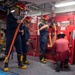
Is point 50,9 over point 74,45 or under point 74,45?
over

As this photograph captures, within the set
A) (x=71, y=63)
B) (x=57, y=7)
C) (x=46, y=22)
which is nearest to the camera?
(x=71, y=63)

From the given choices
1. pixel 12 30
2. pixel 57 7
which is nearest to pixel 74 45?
pixel 57 7

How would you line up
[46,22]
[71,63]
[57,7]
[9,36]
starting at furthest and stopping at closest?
[57,7], [46,22], [71,63], [9,36]

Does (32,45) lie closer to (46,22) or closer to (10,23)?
(46,22)

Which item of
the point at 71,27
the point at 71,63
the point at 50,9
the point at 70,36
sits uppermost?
the point at 50,9

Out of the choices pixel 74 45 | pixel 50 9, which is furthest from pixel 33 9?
pixel 74 45

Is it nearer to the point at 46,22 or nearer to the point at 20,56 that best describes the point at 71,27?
the point at 46,22

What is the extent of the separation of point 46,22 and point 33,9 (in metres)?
1.42

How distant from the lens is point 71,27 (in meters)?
5.17

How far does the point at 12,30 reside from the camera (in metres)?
3.95

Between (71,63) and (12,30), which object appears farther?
(71,63)

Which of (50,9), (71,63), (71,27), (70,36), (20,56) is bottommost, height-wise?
(71,63)

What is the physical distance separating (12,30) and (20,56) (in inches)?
32.1

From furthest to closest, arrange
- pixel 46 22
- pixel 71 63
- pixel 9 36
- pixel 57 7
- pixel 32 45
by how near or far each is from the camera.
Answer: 1. pixel 32 45
2. pixel 57 7
3. pixel 46 22
4. pixel 71 63
5. pixel 9 36
